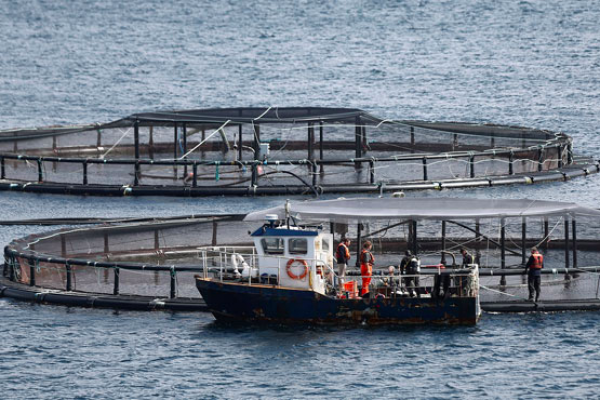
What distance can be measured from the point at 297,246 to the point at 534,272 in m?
9.83

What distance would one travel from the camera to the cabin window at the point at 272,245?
5025 cm

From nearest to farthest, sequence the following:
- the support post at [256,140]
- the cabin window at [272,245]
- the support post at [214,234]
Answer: the cabin window at [272,245] → the support post at [214,234] → the support post at [256,140]

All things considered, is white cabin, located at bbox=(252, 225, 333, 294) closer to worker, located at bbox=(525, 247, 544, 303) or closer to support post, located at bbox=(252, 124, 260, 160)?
worker, located at bbox=(525, 247, 544, 303)

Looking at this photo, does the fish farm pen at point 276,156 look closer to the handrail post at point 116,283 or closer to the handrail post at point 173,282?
the handrail post at point 173,282

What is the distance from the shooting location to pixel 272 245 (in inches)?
1982

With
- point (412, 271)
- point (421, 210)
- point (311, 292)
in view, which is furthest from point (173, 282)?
point (421, 210)

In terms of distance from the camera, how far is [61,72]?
182m

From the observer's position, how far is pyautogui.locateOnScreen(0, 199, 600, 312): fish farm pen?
5244 centimetres

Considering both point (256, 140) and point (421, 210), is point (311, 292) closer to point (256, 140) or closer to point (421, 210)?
point (421, 210)

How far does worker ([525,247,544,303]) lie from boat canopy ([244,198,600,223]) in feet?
10.7

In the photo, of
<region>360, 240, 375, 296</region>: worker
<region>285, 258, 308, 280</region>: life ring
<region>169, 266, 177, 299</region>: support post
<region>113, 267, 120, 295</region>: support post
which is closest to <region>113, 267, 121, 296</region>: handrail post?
<region>113, 267, 120, 295</region>: support post

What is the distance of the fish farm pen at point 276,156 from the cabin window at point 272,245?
28.4 meters

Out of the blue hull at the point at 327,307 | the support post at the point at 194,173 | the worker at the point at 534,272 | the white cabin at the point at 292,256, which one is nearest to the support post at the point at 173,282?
the blue hull at the point at 327,307

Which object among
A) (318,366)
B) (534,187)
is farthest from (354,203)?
(534,187)
